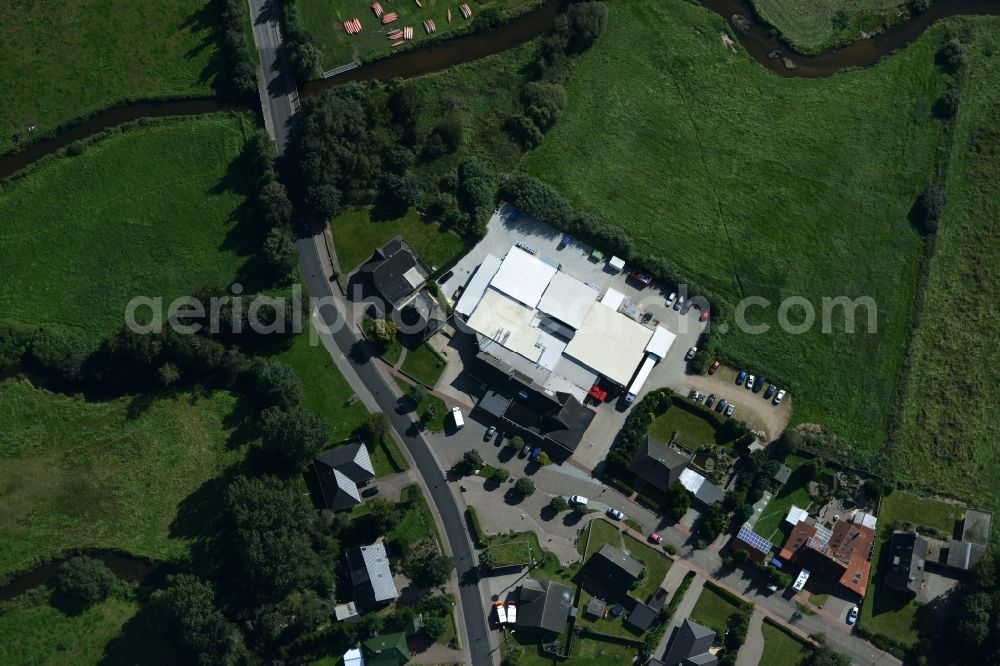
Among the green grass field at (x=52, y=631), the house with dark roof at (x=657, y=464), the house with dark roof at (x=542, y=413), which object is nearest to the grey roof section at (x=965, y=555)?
the house with dark roof at (x=657, y=464)

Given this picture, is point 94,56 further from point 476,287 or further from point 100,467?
point 476,287

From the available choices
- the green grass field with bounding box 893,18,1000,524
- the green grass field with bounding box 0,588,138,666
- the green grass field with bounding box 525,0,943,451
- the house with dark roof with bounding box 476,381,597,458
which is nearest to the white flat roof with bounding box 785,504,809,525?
the green grass field with bounding box 525,0,943,451

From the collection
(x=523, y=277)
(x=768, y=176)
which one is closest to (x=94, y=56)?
(x=523, y=277)

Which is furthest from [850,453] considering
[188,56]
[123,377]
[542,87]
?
[188,56]

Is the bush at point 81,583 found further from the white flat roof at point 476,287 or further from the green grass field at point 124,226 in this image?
the white flat roof at point 476,287

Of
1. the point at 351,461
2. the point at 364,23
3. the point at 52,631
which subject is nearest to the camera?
the point at 52,631

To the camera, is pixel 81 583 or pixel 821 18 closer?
pixel 81 583

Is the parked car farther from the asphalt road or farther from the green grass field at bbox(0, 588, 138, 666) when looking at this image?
the green grass field at bbox(0, 588, 138, 666)
